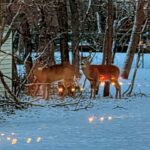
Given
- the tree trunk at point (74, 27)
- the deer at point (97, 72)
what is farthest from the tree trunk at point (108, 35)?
the tree trunk at point (74, 27)

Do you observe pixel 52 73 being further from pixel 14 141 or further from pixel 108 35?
pixel 14 141

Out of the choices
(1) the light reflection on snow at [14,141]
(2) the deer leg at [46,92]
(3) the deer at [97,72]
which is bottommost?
(2) the deer leg at [46,92]

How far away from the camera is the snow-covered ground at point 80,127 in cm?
827

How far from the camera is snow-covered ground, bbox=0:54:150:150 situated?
8.27 metres

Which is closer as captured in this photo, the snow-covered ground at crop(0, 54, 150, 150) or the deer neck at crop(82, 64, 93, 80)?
the snow-covered ground at crop(0, 54, 150, 150)

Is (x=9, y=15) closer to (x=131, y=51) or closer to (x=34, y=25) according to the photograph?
(x=34, y=25)

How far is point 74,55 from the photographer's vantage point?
1697 centimetres

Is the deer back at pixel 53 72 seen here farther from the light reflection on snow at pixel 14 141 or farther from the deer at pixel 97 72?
the light reflection on snow at pixel 14 141

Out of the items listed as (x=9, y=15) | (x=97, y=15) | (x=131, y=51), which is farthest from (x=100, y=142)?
(x=97, y=15)

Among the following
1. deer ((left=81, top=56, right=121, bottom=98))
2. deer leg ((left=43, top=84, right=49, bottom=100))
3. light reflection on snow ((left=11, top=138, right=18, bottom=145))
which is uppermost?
light reflection on snow ((left=11, top=138, right=18, bottom=145))

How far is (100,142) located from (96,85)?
295 inches

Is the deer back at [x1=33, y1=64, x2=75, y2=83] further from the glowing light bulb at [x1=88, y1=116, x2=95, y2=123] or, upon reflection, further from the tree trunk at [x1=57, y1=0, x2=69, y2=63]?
the glowing light bulb at [x1=88, y1=116, x2=95, y2=123]

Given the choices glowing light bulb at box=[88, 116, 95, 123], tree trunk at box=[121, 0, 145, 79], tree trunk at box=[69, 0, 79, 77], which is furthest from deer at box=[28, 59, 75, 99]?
glowing light bulb at box=[88, 116, 95, 123]

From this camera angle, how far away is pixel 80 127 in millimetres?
Answer: 10000
